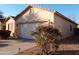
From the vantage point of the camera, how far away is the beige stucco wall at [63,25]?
9.03 meters

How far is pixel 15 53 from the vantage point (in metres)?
9.05

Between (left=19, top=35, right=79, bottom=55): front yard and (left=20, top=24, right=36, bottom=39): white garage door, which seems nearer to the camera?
(left=19, top=35, right=79, bottom=55): front yard

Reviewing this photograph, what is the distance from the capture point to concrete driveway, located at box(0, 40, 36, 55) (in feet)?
29.7

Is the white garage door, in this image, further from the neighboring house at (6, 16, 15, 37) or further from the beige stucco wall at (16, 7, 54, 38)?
the neighboring house at (6, 16, 15, 37)

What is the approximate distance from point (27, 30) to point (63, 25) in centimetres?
69

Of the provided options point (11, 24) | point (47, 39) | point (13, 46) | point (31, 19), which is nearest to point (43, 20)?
point (31, 19)

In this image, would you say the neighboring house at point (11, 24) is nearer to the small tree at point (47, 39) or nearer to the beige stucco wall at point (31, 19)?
the beige stucco wall at point (31, 19)

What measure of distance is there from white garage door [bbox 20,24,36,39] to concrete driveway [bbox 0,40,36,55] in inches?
5.0

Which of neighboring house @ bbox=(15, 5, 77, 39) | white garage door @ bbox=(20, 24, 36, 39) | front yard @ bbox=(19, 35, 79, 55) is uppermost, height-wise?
neighboring house @ bbox=(15, 5, 77, 39)

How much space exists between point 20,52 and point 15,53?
10cm

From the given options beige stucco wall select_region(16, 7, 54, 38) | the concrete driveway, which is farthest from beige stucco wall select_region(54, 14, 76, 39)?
the concrete driveway

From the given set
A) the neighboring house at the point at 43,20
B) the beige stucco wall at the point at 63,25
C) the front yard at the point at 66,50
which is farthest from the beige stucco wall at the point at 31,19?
the front yard at the point at 66,50
